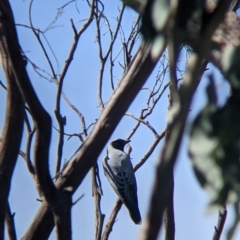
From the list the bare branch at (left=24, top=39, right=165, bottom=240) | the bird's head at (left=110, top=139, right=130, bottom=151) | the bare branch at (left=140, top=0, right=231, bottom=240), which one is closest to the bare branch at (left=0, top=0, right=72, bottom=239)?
the bare branch at (left=24, top=39, right=165, bottom=240)

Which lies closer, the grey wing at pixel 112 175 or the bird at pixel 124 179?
the bird at pixel 124 179

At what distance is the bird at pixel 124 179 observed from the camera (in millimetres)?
5969

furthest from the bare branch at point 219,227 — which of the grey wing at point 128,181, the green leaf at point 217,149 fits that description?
the grey wing at point 128,181

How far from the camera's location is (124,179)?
637 cm

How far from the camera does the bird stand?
5.97 m

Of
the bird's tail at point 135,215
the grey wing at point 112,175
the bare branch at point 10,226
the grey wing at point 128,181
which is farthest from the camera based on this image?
the grey wing at point 112,175

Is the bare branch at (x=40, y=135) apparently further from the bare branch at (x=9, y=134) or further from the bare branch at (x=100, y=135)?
the bare branch at (x=9, y=134)

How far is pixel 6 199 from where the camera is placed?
7.63 feet

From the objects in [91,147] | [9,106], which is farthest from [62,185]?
[9,106]

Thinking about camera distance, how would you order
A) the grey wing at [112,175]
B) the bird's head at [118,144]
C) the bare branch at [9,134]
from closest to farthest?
the bare branch at [9,134]
the grey wing at [112,175]
the bird's head at [118,144]

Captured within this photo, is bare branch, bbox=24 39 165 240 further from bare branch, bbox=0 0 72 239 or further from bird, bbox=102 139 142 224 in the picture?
bird, bbox=102 139 142 224

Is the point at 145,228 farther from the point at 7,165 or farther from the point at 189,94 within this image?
the point at 7,165

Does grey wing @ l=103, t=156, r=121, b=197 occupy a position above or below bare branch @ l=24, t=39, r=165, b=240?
above

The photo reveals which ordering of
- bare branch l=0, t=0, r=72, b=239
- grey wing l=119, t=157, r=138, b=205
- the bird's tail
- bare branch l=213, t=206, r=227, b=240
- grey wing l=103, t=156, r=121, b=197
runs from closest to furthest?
bare branch l=0, t=0, r=72, b=239, bare branch l=213, t=206, r=227, b=240, the bird's tail, grey wing l=119, t=157, r=138, b=205, grey wing l=103, t=156, r=121, b=197
